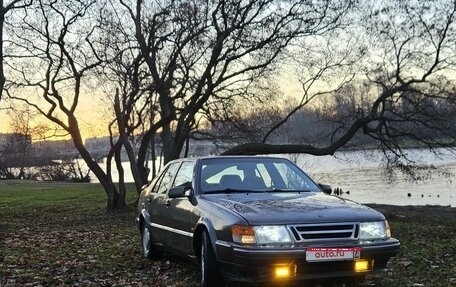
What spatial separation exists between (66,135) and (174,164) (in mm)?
14684

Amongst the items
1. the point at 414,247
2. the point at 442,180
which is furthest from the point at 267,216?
the point at 442,180

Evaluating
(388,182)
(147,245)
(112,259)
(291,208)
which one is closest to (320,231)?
(291,208)

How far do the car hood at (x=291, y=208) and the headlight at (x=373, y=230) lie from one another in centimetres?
5

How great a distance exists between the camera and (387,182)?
124 feet

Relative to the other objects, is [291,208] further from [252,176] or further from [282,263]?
[252,176]

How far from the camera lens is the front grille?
18.2 ft

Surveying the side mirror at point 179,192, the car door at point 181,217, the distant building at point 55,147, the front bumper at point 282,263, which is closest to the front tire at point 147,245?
the car door at point 181,217

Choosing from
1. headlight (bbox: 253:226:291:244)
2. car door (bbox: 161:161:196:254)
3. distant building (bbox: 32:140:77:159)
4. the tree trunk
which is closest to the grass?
car door (bbox: 161:161:196:254)

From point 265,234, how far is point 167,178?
3213mm

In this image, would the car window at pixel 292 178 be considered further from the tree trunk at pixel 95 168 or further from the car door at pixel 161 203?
the tree trunk at pixel 95 168

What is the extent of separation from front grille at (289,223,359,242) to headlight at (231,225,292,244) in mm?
94

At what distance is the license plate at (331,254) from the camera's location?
17.9 feet

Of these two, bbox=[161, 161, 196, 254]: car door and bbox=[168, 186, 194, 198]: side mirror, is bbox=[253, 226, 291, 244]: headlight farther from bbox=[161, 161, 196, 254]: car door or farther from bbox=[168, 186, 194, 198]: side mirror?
bbox=[168, 186, 194, 198]: side mirror

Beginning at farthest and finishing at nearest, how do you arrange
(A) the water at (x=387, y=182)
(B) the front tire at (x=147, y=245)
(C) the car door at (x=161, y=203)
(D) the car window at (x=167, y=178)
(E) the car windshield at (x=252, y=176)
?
(A) the water at (x=387, y=182), (B) the front tire at (x=147, y=245), (D) the car window at (x=167, y=178), (C) the car door at (x=161, y=203), (E) the car windshield at (x=252, y=176)
